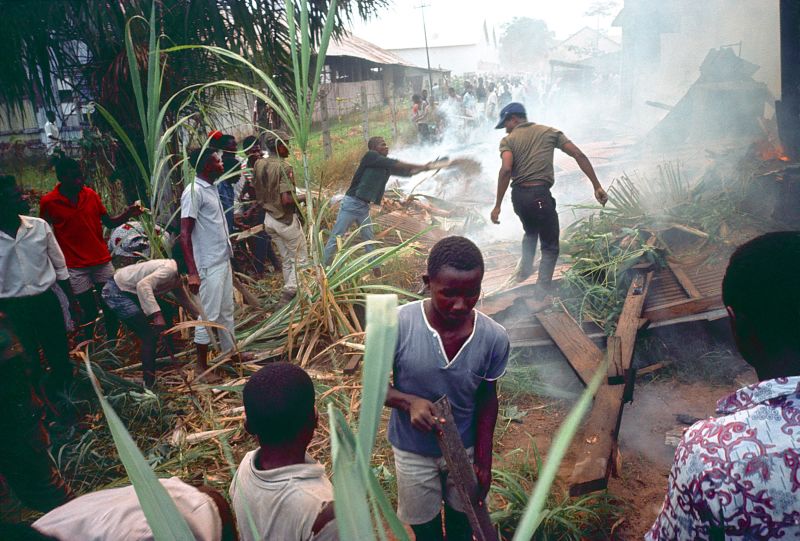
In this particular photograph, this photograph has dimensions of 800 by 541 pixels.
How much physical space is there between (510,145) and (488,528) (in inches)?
154

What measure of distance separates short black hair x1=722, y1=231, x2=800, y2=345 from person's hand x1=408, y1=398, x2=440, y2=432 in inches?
35.3

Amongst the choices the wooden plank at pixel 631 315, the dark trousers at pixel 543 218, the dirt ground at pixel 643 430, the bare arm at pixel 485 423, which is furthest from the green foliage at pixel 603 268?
the bare arm at pixel 485 423

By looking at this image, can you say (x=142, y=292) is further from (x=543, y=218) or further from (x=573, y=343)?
(x=543, y=218)

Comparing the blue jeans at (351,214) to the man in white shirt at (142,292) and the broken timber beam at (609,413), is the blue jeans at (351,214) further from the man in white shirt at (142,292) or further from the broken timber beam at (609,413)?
the broken timber beam at (609,413)

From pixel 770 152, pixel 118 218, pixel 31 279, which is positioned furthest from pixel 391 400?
pixel 770 152

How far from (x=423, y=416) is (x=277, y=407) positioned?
0.48 meters

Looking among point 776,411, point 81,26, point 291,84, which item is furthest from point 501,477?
point 81,26

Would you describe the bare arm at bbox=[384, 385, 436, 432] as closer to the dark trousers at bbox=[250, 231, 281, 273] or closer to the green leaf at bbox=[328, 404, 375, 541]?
the green leaf at bbox=[328, 404, 375, 541]

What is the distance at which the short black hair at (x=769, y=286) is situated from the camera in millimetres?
1085

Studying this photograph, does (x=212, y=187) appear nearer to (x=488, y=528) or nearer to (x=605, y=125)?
(x=488, y=528)

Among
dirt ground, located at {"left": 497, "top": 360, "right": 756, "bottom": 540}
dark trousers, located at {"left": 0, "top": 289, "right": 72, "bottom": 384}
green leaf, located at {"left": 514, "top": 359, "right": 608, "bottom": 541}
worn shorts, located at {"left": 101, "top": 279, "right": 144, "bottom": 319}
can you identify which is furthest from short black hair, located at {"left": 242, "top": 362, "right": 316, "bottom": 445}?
dark trousers, located at {"left": 0, "top": 289, "right": 72, "bottom": 384}

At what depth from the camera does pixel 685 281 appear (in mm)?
4621

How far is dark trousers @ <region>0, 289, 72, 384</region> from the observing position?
3.50 metres

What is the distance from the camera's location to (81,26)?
15.9ft
